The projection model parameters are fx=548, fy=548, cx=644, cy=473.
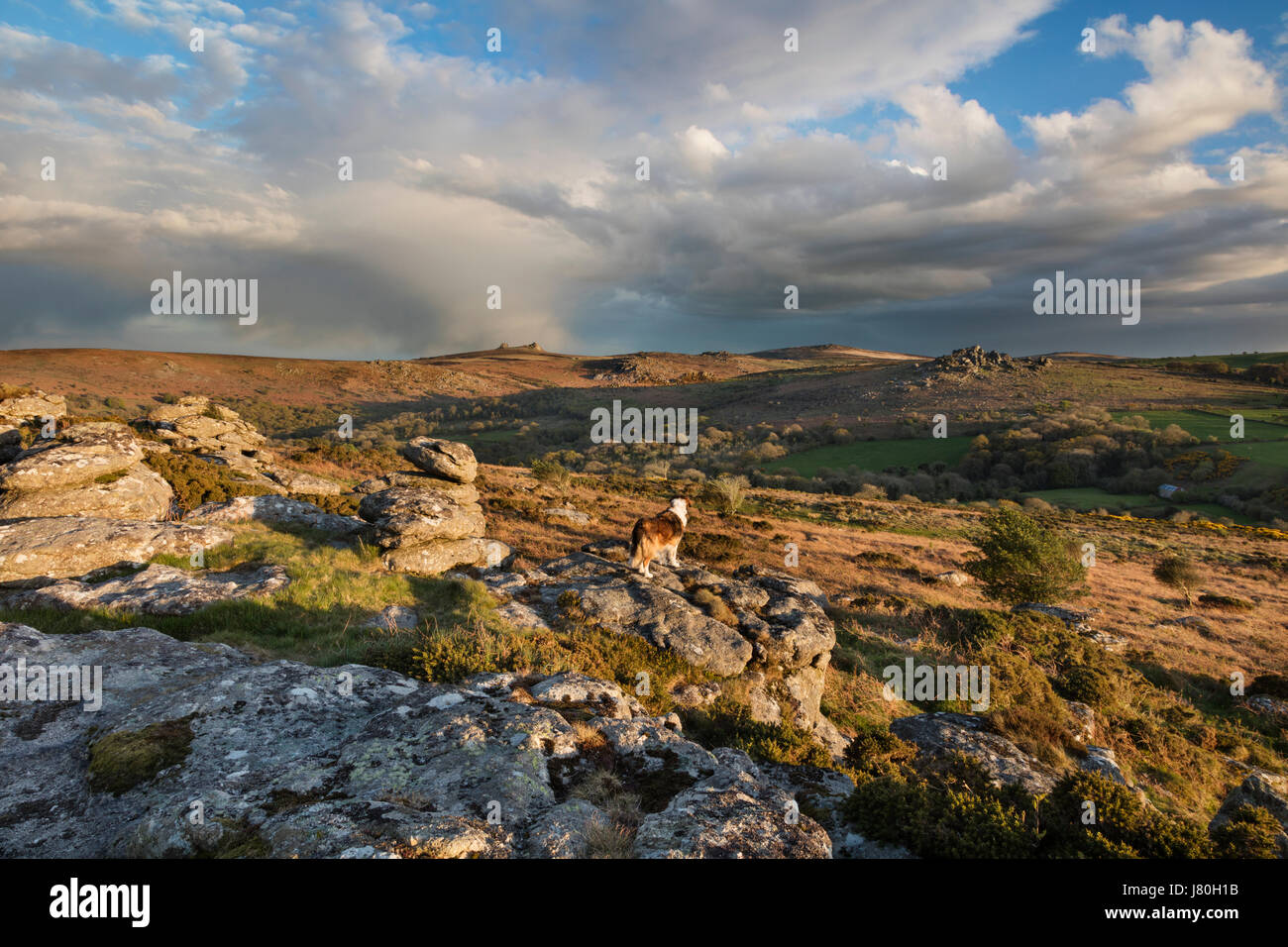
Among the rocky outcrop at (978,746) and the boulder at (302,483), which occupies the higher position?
the boulder at (302,483)

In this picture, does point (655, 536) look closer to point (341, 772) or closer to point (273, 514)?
point (341, 772)

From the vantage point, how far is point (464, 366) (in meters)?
148

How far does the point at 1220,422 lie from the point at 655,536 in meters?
90.5

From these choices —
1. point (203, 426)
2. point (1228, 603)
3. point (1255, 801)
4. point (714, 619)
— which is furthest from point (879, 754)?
point (203, 426)

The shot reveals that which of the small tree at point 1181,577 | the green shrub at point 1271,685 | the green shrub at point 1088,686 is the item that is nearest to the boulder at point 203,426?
the green shrub at point 1088,686

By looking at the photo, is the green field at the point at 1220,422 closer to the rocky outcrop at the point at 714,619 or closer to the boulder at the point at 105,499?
the rocky outcrop at the point at 714,619

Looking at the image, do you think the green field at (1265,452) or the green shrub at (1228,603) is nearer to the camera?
the green shrub at (1228,603)

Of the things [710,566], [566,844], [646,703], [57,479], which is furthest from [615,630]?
[57,479]

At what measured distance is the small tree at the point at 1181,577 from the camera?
81.8 feet

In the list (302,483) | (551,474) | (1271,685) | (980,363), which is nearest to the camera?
(1271,685)

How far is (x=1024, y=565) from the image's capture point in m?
20.3

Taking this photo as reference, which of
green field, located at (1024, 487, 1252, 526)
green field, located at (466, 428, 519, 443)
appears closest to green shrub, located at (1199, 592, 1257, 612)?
green field, located at (1024, 487, 1252, 526)

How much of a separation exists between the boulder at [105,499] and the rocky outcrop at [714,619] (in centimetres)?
1007
